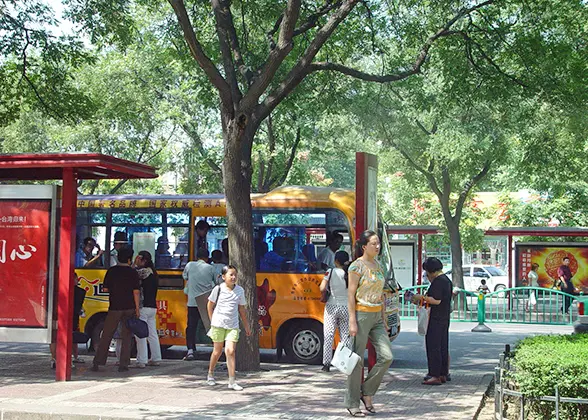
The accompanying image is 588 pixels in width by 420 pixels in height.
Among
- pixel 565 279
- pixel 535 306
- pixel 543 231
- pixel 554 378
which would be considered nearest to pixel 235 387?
pixel 554 378

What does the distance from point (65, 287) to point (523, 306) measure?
1459 centimetres

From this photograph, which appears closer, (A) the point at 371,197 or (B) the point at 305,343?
(A) the point at 371,197

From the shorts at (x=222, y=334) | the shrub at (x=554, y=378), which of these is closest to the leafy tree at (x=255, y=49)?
the shorts at (x=222, y=334)

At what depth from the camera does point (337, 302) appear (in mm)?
12234

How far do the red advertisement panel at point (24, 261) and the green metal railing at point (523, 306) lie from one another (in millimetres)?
12482

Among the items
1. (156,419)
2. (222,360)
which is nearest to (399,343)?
(222,360)

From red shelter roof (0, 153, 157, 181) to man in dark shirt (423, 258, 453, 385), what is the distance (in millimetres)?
4242

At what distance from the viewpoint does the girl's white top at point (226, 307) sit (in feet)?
35.7

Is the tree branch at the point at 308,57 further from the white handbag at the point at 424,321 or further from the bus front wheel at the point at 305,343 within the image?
the bus front wheel at the point at 305,343

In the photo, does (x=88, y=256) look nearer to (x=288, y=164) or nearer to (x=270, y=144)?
(x=270, y=144)

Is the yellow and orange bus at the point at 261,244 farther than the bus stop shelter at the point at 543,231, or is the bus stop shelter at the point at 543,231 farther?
the bus stop shelter at the point at 543,231

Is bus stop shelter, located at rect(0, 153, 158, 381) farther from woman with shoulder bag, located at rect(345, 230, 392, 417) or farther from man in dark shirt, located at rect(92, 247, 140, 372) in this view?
woman with shoulder bag, located at rect(345, 230, 392, 417)

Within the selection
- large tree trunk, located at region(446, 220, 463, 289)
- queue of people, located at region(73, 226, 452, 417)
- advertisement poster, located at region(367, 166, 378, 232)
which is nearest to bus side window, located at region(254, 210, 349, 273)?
queue of people, located at region(73, 226, 452, 417)

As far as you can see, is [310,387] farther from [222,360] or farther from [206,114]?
[206,114]
